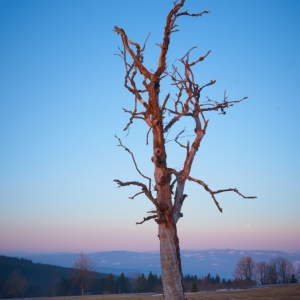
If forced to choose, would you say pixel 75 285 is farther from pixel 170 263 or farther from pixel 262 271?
pixel 170 263

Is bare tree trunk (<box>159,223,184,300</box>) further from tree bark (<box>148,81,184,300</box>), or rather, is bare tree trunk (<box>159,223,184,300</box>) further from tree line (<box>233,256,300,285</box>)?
tree line (<box>233,256,300,285</box>)

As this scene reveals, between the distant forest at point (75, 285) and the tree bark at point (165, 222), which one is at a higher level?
the tree bark at point (165, 222)

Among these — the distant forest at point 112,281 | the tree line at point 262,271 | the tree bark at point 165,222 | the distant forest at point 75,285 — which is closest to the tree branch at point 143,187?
the tree bark at point 165,222

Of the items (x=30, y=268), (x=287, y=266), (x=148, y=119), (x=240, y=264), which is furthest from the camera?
(x=30, y=268)

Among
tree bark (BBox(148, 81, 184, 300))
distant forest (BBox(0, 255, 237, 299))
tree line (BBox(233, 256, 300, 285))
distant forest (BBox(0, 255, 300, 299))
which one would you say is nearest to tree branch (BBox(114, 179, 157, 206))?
tree bark (BBox(148, 81, 184, 300))

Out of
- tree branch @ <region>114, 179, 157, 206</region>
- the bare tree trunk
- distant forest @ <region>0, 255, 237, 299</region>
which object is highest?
tree branch @ <region>114, 179, 157, 206</region>

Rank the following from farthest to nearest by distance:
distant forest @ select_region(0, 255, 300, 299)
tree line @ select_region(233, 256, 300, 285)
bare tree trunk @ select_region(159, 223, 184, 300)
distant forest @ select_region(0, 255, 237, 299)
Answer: tree line @ select_region(233, 256, 300, 285) → distant forest @ select_region(0, 255, 300, 299) → distant forest @ select_region(0, 255, 237, 299) → bare tree trunk @ select_region(159, 223, 184, 300)

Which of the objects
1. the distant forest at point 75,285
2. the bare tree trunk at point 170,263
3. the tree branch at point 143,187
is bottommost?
the distant forest at point 75,285

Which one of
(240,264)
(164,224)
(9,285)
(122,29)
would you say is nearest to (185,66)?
(122,29)

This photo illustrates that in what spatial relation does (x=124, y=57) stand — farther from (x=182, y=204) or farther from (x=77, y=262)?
(x=77, y=262)

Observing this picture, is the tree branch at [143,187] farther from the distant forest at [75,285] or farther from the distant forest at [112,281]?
the distant forest at [75,285]

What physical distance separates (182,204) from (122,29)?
3894mm

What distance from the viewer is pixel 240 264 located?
11825 cm

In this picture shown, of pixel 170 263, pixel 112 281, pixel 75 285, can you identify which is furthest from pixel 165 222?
pixel 75 285
